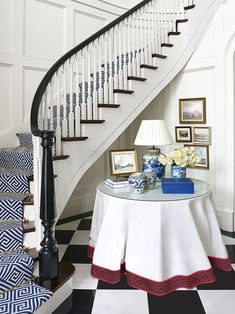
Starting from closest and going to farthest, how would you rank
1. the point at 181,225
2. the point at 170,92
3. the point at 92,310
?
the point at 92,310
the point at 181,225
the point at 170,92

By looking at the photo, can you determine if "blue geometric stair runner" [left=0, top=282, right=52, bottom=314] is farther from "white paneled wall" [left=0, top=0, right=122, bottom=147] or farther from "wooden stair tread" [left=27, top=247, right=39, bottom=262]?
"white paneled wall" [left=0, top=0, right=122, bottom=147]

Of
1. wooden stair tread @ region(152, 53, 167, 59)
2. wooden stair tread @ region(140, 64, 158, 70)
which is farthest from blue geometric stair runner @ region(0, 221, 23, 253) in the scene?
wooden stair tread @ region(152, 53, 167, 59)

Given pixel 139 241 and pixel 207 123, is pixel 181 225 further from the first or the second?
pixel 207 123

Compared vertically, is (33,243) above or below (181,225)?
below

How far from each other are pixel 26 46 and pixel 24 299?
9.44 ft

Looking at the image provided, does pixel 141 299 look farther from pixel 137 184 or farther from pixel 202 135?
pixel 202 135

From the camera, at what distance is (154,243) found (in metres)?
2.10

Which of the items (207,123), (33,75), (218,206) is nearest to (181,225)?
(218,206)

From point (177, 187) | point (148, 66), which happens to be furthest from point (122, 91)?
point (177, 187)

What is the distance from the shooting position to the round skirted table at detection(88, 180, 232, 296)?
2.11 metres

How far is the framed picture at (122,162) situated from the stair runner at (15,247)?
28.9 inches

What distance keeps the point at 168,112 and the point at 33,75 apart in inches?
71.5

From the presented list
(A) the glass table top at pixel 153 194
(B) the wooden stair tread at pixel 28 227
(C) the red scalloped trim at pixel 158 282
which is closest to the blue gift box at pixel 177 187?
(A) the glass table top at pixel 153 194

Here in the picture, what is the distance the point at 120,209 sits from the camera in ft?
7.22
